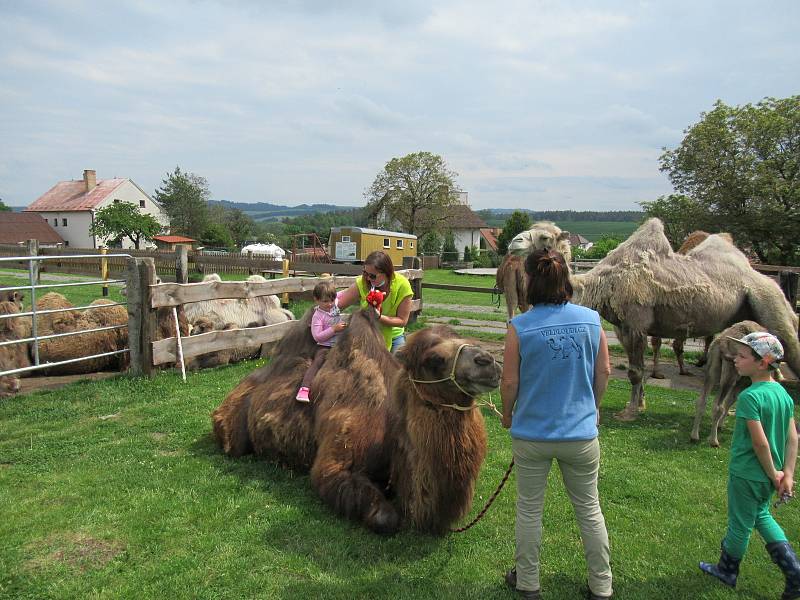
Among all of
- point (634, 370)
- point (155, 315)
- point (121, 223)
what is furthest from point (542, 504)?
point (121, 223)

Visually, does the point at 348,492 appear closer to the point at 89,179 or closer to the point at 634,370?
the point at 634,370

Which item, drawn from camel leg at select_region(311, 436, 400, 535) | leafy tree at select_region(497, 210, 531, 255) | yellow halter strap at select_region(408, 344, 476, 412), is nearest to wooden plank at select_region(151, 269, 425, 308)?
camel leg at select_region(311, 436, 400, 535)

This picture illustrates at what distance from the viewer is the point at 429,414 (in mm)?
3502

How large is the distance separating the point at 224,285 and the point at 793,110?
918 inches

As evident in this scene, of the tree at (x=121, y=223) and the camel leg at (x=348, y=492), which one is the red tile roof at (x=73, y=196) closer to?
the tree at (x=121, y=223)

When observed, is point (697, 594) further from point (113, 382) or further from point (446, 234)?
point (446, 234)

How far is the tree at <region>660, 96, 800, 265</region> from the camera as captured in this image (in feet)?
68.8

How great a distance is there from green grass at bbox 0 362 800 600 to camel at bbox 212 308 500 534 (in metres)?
0.21

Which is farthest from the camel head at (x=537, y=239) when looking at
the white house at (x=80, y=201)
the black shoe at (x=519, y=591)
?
the white house at (x=80, y=201)

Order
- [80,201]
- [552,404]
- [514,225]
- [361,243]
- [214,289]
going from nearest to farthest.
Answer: [552,404] < [214,289] < [361,243] < [514,225] < [80,201]

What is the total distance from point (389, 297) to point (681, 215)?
74.3ft

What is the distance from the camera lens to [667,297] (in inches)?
278

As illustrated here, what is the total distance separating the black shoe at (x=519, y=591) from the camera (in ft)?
10.0

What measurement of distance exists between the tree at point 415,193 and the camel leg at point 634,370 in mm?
49466
